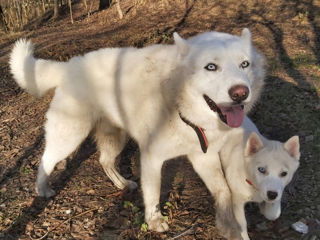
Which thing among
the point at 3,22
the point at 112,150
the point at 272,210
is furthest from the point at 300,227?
the point at 3,22

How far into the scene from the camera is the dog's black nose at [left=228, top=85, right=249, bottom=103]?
2.52 metres

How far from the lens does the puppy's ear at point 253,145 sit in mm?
3102

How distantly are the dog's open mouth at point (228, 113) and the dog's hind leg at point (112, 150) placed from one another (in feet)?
4.85

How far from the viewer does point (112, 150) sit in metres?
4.16

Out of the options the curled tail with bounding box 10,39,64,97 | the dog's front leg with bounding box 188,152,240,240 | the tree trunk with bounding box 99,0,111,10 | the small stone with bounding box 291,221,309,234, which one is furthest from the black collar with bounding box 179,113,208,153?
the tree trunk with bounding box 99,0,111,10

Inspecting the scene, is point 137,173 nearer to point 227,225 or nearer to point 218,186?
point 218,186

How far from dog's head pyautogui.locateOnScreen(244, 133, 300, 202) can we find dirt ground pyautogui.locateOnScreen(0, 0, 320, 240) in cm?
63

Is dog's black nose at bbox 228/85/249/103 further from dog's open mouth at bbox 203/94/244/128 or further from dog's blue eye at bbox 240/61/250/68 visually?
dog's blue eye at bbox 240/61/250/68

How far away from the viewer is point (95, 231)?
3.49 meters

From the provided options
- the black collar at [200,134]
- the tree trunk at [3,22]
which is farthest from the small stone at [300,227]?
the tree trunk at [3,22]

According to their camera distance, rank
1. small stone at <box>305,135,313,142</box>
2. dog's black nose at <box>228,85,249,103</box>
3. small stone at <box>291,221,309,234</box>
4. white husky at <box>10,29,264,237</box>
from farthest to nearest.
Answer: small stone at <box>305,135,313,142</box> < small stone at <box>291,221,309,234</box> < white husky at <box>10,29,264,237</box> < dog's black nose at <box>228,85,249,103</box>

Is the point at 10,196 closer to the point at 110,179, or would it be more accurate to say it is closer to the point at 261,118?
the point at 110,179

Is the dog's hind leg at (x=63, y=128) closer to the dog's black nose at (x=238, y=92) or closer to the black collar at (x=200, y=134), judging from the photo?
the black collar at (x=200, y=134)

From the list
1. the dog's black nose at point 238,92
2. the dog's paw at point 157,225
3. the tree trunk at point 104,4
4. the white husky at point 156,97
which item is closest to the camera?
the dog's black nose at point 238,92
